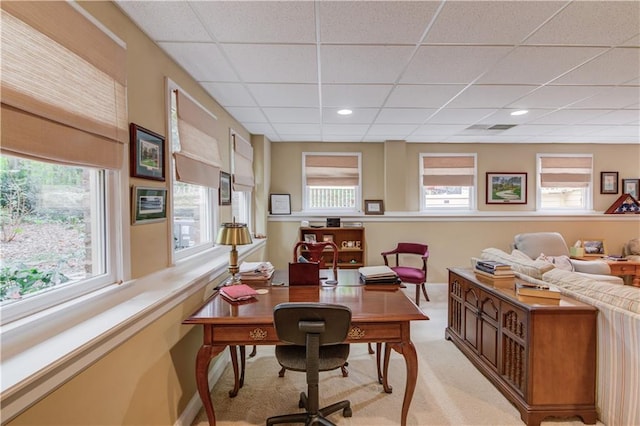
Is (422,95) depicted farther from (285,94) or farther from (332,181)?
(332,181)

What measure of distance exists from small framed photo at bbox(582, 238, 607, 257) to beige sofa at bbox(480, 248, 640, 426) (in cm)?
379

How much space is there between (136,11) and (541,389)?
130 inches

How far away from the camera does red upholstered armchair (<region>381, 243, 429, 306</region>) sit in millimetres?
4094

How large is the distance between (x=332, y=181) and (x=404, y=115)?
1.92m

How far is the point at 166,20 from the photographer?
1709mm

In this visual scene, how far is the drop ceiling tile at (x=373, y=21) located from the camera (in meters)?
1.59

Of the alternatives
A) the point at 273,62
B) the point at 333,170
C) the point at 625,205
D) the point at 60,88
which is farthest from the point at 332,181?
the point at 625,205

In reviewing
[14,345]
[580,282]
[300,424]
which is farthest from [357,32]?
[300,424]

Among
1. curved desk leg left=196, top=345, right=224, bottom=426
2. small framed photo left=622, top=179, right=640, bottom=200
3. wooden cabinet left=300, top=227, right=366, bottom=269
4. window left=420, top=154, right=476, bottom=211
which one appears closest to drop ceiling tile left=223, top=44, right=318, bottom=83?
curved desk leg left=196, top=345, right=224, bottom=426

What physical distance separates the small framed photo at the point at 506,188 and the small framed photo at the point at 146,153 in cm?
513

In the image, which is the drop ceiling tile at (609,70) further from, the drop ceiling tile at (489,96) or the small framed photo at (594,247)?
the small framed photo at (594,247)

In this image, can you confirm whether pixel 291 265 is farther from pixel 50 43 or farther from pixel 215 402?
pixel 50 43

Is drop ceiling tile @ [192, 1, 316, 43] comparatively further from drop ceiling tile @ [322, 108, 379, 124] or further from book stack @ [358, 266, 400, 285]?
book stack @ [358, 266, 400, 285]

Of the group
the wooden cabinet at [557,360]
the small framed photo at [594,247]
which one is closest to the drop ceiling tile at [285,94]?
the wooden cabinet at [557,360]
